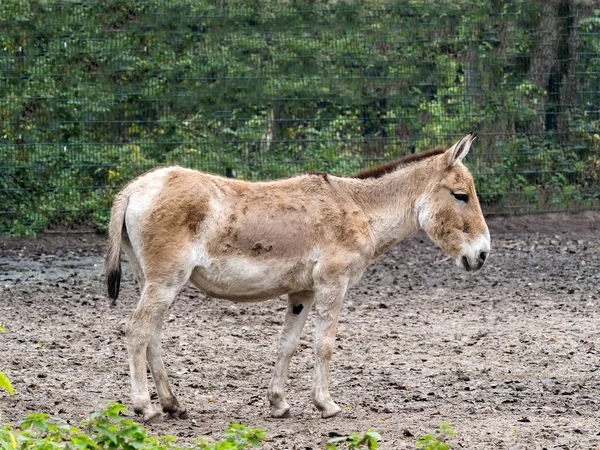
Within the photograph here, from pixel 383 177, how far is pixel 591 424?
6.85ft

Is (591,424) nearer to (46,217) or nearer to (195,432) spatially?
(195,432)

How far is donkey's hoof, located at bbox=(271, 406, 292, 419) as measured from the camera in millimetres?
6171

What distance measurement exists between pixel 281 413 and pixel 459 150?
205 cm

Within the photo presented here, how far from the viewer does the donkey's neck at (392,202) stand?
657 cm

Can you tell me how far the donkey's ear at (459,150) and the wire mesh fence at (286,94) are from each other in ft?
23.9

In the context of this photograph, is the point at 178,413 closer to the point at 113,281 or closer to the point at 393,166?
the point at 113,281

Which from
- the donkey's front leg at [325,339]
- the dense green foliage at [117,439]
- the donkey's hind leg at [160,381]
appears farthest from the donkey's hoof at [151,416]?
the dense green foliage at [117,439]

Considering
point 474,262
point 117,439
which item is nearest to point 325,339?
point 474,262

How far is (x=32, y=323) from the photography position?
8828 mm

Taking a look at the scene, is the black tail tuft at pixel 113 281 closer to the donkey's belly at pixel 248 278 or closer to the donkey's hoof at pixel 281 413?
the donkey's belly at pixel 248 278

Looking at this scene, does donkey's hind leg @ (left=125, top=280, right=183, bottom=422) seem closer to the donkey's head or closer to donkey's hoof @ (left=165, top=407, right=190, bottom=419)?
donkey's hoof @ (left=165, top=407, right=190, bottom=419)

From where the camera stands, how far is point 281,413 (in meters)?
6.17

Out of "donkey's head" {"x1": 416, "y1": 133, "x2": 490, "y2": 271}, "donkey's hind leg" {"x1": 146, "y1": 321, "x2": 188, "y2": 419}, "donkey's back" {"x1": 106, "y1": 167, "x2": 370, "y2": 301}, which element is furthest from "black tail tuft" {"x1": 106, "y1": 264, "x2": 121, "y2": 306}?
"donkey's head" {"x1": 416, "y1": 133, "x2": 490, "y2": 271}

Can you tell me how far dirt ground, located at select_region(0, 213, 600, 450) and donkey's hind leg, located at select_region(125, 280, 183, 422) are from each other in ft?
0.58
